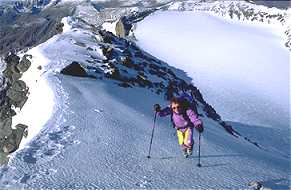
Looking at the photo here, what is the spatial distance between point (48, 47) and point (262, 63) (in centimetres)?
3511

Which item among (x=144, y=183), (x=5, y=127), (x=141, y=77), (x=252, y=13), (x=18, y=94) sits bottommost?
(x=252, y=13)

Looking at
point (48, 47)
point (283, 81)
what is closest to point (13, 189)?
point (48, 47)

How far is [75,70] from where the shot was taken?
1240 inches

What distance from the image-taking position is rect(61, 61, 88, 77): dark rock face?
30.9m

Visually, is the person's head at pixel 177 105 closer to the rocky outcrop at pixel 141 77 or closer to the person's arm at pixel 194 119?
the person's arm at pixel 194 119

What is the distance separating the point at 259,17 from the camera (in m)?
102

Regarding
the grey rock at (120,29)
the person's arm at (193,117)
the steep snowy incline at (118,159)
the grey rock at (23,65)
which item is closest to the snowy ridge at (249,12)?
the grey rock at (120,29)

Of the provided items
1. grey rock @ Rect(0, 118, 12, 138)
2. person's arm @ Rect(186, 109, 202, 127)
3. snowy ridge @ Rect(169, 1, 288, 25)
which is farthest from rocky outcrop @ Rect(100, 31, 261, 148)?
snowy ridge @ Rect(169, 1, 288, 25)

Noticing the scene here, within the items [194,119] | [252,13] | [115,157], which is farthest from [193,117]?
[252,13]

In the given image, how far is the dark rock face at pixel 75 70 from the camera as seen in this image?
30938mm

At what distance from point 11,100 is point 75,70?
14.2 feet

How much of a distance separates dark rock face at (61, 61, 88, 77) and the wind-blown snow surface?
15761 millimetres

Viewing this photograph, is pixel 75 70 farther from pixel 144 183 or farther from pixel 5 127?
pixel 144 183

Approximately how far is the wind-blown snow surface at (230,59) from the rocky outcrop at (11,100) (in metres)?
17.9
